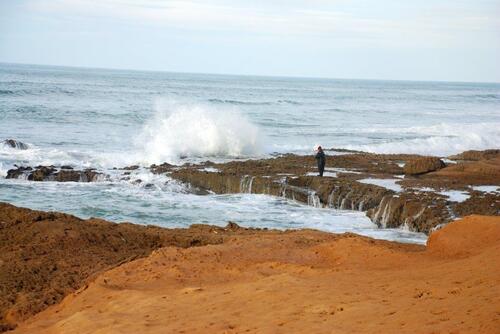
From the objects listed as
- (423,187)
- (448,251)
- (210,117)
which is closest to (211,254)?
(448,251)

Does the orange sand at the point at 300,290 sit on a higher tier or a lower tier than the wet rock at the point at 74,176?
higher

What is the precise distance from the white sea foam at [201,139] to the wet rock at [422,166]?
9197 millimetres

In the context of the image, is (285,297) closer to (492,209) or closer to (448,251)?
(448,251)

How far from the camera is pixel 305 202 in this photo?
2048 centimetres

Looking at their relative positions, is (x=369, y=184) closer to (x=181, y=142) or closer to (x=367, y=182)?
(x=367, y=182)

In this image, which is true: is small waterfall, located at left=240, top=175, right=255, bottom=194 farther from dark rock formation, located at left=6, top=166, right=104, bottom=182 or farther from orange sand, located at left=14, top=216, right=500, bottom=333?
orange sand, located at left=14, top=216, right=500, bottom=333

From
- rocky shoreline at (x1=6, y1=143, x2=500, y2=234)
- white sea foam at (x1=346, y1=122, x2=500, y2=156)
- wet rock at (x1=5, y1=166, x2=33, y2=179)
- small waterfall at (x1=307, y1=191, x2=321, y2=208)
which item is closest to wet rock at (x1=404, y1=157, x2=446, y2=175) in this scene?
rocky shoreline at (x1=6, y1=143, x2=500, y2=234)

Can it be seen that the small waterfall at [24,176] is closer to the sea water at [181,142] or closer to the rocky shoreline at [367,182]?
the rocky shoreline at [367,182]

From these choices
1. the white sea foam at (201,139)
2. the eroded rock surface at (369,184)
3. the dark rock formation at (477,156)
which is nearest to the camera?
the eroded rock surface at (369,184)

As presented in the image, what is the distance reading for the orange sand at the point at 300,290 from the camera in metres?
6.88

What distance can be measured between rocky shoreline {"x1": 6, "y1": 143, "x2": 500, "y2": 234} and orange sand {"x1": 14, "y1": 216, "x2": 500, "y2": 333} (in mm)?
6234

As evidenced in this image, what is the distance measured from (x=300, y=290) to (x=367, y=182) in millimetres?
13290

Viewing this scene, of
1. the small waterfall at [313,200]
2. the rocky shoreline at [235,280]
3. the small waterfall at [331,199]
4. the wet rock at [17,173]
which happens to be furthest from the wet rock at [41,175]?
the rocky shoreline at [235,280]

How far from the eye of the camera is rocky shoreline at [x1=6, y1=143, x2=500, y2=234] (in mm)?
17797
